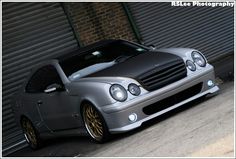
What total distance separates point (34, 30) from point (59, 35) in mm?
641

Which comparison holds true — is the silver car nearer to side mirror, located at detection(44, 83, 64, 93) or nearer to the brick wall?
side mirror, located at detection(44, 83, 64, 93)

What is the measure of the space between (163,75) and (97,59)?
4.57 feet

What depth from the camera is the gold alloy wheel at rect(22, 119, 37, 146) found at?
10508 millimetres

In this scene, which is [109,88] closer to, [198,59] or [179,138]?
[179,138]

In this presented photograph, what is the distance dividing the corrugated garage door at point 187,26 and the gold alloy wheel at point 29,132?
5415 mm

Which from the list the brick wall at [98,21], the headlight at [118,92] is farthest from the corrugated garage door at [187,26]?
the headlight at [118,92]

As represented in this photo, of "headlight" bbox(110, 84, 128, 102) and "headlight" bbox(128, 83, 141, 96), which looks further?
"headlight" bbox(128, 83, 141, 96)

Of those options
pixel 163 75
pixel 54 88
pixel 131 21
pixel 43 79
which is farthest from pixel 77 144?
pixel 131 21

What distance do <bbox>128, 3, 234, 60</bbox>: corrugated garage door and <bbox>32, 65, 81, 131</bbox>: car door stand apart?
5700 millimetres

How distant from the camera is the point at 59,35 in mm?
14000

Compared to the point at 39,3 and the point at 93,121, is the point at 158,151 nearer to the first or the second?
the point at 93,121

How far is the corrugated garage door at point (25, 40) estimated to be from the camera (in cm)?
1303

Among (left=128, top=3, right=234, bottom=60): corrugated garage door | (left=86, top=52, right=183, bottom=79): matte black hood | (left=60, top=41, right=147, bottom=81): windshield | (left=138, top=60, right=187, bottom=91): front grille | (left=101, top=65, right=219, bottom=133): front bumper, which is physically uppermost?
(left=60, top=41, right=147, bottom=81): windshield

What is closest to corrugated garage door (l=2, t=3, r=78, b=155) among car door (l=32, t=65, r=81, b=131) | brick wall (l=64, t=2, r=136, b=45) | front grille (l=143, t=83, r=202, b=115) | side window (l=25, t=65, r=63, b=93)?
brick wall (l=64, t=2, r=136, b=45)
